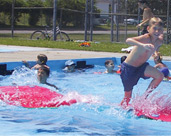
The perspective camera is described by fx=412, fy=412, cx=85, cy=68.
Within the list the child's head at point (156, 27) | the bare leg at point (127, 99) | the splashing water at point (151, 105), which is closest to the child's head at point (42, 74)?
the bare leg at point (127, 99)

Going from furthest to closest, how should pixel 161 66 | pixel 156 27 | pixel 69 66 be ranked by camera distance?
pixel 69 66 < pixel 161 66 < pixel 156 27

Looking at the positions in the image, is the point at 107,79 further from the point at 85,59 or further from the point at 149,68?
the point at 149,68

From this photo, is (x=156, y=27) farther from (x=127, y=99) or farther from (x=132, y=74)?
(x=127, y=99)

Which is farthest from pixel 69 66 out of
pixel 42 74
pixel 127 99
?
pixel 127 99

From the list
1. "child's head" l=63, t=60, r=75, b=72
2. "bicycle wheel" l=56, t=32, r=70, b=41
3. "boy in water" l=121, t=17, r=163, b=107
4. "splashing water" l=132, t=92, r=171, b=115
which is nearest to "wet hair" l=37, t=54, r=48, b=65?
"child's head" l=63, t=60, r=75, b=72

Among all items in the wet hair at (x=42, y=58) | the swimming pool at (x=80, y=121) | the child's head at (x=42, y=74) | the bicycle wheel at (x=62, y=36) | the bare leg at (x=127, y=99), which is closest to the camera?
the swimming pool at (x=80, y=121)

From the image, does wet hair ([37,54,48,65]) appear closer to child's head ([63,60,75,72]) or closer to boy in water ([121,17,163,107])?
child's head ([63,60,75,72])

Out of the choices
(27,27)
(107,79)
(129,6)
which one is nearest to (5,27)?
(27,27)

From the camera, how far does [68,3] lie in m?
28.7

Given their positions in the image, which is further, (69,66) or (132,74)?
(69,66)

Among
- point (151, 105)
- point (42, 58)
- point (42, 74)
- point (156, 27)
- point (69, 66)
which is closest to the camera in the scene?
point (156, 27)

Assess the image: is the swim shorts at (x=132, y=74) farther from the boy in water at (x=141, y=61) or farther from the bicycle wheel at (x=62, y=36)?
the bicycle wheel at (x=62, y=36)

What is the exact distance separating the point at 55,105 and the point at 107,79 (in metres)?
3.55

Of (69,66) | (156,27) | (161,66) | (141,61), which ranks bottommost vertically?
(69,66)
